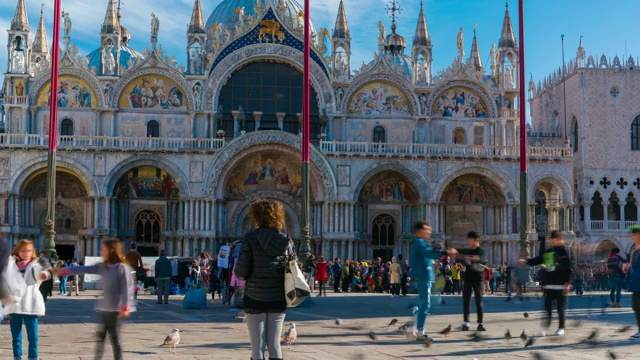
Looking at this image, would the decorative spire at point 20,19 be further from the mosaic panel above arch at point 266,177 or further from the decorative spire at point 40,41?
the mosaic panel above arch at point 266,177

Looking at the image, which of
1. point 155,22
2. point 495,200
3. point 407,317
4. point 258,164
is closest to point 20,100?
point 155,22

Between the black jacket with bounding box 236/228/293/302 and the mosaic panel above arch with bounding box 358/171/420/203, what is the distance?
1503 inches

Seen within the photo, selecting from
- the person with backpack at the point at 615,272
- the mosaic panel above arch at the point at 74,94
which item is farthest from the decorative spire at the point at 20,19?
the person with backpack at the point at 615,272

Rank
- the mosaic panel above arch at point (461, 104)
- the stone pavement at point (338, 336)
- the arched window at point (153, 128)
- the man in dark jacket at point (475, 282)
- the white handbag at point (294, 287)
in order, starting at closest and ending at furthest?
the white handbag at point (294, 287) → the stone pavement at point (338, 336) → the man in dark jacket at point (475, 282) → the arched window at point (153, 128) → the mosaic panel above arch at point (461, 104)

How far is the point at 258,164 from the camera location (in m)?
46.3

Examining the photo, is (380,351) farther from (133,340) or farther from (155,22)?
(155,22)

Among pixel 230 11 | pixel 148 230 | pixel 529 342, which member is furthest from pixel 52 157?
pixel 230 11

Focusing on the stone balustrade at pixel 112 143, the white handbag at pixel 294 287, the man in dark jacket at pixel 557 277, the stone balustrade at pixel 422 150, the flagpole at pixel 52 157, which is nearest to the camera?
the white handbag at pixel 294 287

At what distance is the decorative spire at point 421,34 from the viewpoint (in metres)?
50.4

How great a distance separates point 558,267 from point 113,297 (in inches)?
314

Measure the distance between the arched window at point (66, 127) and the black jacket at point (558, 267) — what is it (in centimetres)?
3555

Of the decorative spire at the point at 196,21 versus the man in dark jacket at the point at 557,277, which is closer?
the man in dark jacket at the point at 557,277

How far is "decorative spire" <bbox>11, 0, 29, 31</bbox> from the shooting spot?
47.2 meters

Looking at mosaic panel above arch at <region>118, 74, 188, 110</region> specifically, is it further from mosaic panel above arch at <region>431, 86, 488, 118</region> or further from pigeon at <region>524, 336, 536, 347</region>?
pigeon at <region>524, 336, 536, 347</region>
